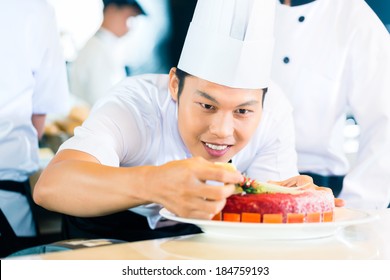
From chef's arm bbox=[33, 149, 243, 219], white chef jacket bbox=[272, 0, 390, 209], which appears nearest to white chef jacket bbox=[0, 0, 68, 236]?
chef's arm bbox=[33, 149, 243, 219]

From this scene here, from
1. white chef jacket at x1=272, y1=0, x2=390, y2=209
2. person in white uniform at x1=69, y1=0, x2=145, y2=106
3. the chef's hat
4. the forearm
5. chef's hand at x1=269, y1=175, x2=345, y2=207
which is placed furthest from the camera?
person in white uniform at x1=69, y1=0, x2=145, y2=106

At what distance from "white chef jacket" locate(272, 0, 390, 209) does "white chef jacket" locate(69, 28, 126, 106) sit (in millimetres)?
909

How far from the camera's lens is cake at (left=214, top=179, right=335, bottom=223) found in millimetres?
1038

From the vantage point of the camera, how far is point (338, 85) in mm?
2256

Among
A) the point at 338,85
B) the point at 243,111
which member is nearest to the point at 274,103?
the point at 243,111

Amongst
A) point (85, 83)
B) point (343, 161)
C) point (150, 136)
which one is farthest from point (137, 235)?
point (85, 83)

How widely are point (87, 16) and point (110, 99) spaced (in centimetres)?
134

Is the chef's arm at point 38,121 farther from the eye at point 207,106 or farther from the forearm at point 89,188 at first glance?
the forearm at point 89,188

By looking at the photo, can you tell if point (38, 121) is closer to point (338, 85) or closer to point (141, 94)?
point (141, 94)

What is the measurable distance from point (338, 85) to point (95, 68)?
1.19m

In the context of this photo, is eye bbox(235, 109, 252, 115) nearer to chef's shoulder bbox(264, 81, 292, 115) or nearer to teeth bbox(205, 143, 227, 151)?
teeth bbox(205, 143, 227, 151)

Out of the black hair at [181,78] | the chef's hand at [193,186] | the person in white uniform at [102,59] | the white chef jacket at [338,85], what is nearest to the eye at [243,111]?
the black hair at [181,78]
